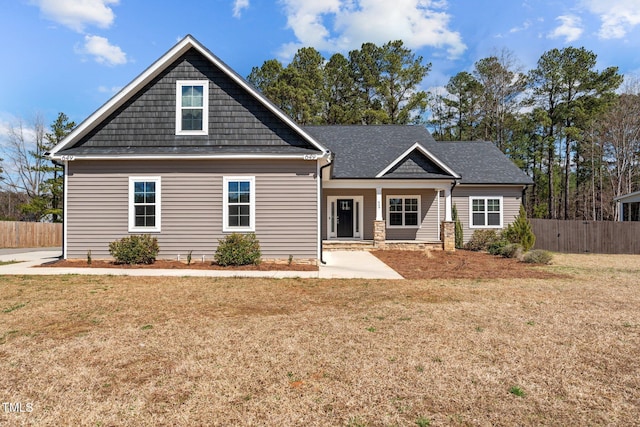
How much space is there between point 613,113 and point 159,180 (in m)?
33.4

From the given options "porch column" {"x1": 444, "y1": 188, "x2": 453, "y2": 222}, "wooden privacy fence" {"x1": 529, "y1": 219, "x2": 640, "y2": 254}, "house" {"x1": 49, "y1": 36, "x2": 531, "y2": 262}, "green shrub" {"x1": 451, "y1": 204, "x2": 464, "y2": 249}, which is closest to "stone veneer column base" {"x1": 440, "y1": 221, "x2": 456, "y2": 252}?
"porch column" {"x1": 444, "y1": 188, "x2": 453, "y2": 222}

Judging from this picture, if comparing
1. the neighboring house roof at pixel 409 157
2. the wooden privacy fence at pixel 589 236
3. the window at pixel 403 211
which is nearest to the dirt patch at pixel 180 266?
the neighboring house roof at pixel 409 157

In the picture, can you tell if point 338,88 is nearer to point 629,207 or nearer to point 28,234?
point 629,207

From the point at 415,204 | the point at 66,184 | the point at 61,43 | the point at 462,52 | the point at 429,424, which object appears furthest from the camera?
the point at 462,52

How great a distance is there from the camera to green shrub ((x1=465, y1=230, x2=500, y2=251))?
1862 cm

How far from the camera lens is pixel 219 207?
40.9ft

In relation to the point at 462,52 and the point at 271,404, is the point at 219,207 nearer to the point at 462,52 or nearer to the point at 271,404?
the point at 271,404

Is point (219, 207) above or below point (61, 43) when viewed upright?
below

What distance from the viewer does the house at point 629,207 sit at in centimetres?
2155

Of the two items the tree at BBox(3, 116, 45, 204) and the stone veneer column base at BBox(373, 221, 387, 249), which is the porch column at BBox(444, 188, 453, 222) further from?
the tree at BBox(3, 116, 45, 204)

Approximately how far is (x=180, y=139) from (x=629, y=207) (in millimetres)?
24711

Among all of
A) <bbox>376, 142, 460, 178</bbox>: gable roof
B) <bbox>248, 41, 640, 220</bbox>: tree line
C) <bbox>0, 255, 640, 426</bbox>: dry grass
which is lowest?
<bbox>0, 255, 640, 426</bbox>: dry grass

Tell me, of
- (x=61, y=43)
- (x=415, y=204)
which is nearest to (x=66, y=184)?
(x=61, y=43)

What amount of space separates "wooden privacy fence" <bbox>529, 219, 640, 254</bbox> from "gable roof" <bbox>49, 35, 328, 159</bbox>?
1418 centimetres
